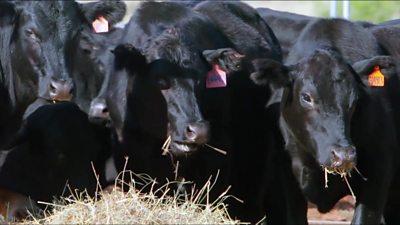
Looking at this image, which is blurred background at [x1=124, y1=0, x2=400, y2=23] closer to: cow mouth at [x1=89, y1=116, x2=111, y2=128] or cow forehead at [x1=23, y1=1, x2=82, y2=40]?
cow mouth at [x1=89, y1=116, x2=111, y2=128]

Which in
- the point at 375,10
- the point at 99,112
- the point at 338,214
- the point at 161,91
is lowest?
the point at 375,10

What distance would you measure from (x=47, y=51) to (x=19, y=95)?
1.96 feet

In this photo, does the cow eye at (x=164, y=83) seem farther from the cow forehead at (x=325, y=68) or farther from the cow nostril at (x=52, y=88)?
the cow forehead at (x=325, y=68)

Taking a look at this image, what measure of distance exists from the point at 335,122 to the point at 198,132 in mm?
1069

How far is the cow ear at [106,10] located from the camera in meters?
9.00

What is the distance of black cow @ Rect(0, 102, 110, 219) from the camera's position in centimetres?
890

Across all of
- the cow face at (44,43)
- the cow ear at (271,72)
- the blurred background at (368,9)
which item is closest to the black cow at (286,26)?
the cow ear at (271,72)

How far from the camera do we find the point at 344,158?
8.05 m

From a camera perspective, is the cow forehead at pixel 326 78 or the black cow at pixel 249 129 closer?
the cow forehead at pixel 326 78

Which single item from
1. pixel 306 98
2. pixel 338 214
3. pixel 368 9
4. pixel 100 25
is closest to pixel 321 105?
pixel 306 98

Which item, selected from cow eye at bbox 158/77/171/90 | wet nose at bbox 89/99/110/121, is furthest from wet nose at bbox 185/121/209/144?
wet nose at bbox 89/99/110/121

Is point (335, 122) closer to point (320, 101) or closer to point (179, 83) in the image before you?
point (320, 101)

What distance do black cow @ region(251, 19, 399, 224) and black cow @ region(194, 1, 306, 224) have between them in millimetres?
249

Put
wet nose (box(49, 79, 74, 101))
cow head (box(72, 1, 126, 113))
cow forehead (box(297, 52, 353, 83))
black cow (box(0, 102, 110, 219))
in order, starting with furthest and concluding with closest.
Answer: cow head (box(72, 1, 126, 113))
black cow (box(0, 102, 110, 219))
cow forehead (box(297, 52, 353, 83))
wet nose (box(49, 79, 74, 101))
